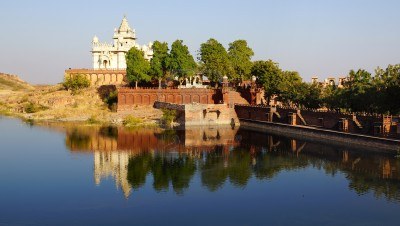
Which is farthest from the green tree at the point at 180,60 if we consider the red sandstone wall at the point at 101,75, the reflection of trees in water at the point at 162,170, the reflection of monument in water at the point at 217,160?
the reflection of trees in water at the point at 162,170

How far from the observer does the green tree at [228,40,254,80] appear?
81.8 metres

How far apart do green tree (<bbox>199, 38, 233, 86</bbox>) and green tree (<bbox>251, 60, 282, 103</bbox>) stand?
192 inches

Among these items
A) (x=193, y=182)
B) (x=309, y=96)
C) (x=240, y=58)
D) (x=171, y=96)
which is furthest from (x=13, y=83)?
(x=193, y=182)

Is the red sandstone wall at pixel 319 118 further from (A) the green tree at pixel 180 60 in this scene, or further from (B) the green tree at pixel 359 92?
(A) the green tree at pixel 180 60

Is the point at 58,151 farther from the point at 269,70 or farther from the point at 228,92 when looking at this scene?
the point at 269,70

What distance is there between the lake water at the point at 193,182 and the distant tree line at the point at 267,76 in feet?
32.0

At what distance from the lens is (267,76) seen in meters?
73.1

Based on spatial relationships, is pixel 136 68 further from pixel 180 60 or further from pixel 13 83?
pixel 13 83

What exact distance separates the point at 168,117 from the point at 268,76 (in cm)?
1730

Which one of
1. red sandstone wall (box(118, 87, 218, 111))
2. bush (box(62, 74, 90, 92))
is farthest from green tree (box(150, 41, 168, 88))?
bush (box(62, 74, 90, 92))

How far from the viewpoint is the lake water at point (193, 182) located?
84.0 feet

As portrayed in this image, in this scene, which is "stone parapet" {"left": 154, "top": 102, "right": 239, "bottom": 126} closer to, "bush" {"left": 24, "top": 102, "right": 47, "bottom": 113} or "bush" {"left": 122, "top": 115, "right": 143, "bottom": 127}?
"bush" {"left": 122, "top": 115, "right": 143, "bottom": 127}

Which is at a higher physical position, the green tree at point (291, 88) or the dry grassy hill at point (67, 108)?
the green tree at point (291, 88)

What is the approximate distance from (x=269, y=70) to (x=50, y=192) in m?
49.9
